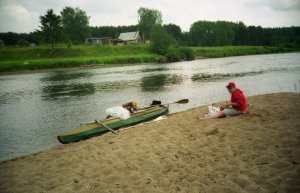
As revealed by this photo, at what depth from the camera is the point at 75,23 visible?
10050cm

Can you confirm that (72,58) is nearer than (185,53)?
Yes

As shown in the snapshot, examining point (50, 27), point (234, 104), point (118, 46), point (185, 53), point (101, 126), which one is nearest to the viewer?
point (234, 104)

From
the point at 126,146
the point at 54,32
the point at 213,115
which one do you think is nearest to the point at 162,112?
the point at 213,115

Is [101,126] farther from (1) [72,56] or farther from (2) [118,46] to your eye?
(2) [118,46]

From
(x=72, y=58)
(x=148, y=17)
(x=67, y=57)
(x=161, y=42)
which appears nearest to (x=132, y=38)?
(x=148, y=17)

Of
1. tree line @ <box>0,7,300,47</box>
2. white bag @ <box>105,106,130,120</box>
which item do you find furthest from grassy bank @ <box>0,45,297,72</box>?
white bag @ <box>105,106,130,120</box>

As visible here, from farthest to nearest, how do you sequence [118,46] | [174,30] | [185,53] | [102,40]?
[174,30] < [102,40] < [118,46] < [185,53]

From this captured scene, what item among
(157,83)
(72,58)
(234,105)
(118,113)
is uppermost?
(72,58)

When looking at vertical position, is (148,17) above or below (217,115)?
above

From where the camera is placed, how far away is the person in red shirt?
1067cm

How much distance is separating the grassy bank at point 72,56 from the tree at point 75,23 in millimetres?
25368

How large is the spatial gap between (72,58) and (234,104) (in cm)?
5999

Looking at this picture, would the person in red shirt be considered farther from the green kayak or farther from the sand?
the green kayak

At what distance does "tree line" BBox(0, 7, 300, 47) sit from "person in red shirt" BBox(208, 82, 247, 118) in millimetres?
71040
